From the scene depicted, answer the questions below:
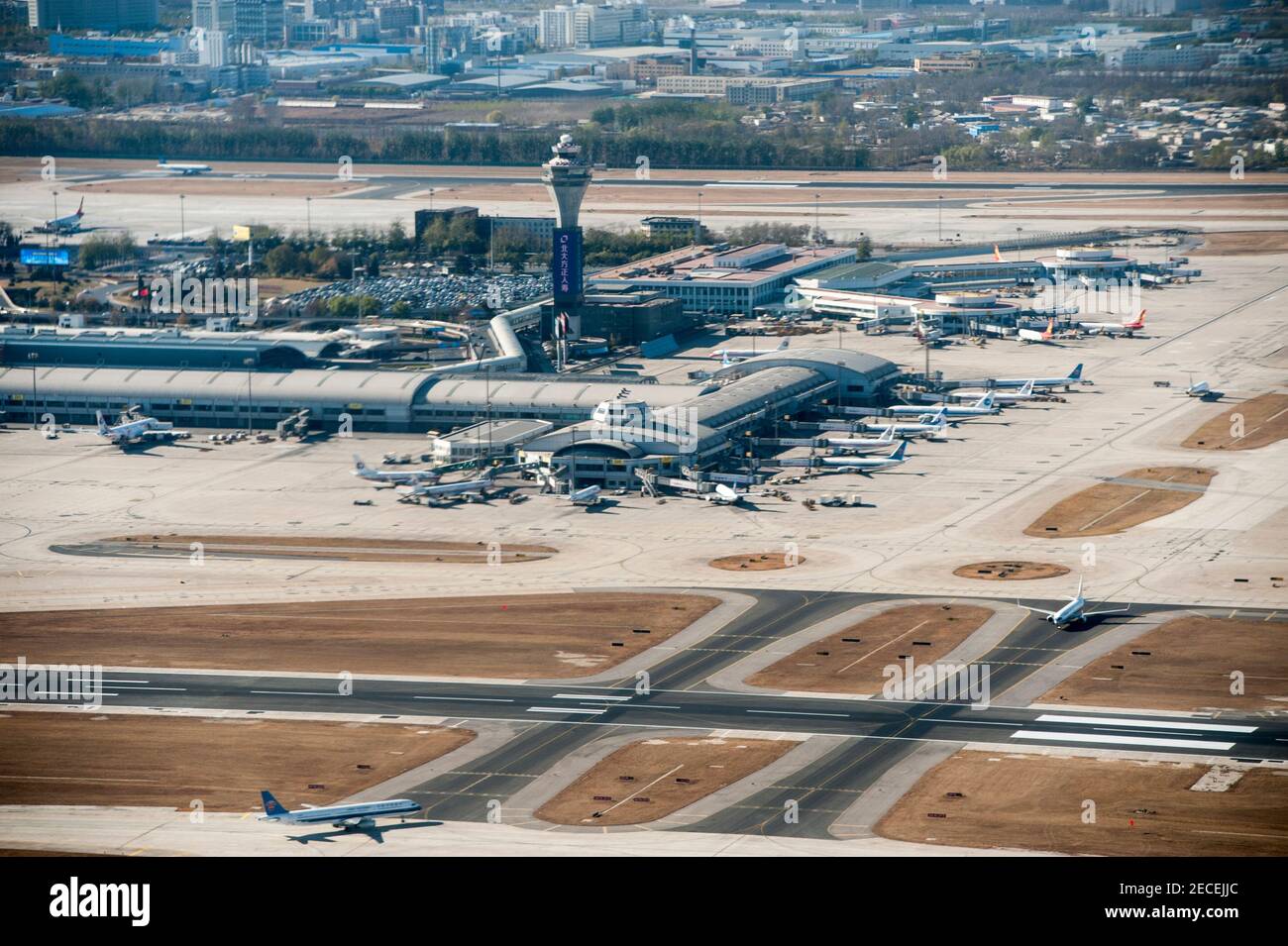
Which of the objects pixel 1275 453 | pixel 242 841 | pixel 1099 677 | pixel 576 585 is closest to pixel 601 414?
pixel 576 585

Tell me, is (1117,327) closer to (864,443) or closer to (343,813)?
(864,443)

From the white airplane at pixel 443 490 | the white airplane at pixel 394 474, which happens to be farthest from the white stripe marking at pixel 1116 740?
the white airplane at pixel 394 474

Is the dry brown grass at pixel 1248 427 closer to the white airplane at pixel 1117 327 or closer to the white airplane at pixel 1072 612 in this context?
the white airplane at pixel 1117 327

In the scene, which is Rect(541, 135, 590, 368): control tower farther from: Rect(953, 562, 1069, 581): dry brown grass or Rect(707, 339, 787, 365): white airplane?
Rect(953, 562, 1069, 581): dry brown grass

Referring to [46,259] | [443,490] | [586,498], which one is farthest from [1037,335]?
[46,259]

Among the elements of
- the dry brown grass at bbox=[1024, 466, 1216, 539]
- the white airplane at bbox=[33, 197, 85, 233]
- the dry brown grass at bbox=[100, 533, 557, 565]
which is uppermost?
the white airplane at bbox=[33, 197, 85, 233]

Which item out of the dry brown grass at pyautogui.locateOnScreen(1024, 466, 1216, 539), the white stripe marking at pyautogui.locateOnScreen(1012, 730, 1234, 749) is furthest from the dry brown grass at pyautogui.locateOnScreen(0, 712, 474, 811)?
the dry brown grass at pyautogui.locateOnScreen(1024, 466, 1216, 539)
